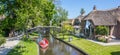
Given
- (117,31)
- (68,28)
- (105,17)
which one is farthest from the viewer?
(68,28)

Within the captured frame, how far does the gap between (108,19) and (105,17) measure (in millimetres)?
1079

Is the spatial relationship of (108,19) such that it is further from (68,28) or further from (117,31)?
(68,28)

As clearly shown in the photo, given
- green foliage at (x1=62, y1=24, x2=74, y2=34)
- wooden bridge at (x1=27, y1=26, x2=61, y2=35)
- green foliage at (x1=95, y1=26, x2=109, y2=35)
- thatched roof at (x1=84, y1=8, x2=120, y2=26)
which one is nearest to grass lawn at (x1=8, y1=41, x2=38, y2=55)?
green foliage at (x1=95, y1=26, x2=109, y2=35)

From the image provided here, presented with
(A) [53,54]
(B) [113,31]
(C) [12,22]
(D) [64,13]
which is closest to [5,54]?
(A) [53,54]

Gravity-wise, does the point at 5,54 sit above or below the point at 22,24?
below

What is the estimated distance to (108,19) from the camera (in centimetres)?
4166

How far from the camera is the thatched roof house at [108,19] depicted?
40.4m

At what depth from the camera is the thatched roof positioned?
40.8m

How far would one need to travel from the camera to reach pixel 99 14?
143ft

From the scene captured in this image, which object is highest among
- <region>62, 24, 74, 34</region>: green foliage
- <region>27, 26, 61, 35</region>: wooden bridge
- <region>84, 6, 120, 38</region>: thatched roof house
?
<region>84, 6, 120, 38</region>: thatched roof house

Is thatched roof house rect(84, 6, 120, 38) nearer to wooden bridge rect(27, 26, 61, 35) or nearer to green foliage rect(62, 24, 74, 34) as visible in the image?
green foliage rect(62, 24, 74, 34)

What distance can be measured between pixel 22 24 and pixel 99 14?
70.1 ft

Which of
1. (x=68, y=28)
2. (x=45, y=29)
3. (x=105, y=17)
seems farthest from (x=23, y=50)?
(x=45, y=29)

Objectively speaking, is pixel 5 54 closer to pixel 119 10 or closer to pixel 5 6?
pixel 5 6
